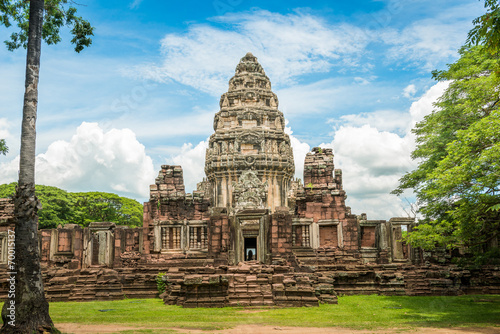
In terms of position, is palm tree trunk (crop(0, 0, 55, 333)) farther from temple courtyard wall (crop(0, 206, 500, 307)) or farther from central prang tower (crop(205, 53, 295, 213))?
central prang tower (crop(205, 53, 295, 213))

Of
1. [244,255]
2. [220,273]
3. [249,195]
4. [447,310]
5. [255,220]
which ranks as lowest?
[447,310]

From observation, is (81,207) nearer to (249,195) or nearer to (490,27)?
(249,195)

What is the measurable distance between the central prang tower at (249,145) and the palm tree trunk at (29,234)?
32.9 m

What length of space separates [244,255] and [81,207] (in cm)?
3051

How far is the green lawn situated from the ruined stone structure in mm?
1352

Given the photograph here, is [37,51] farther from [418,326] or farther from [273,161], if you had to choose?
[273,161]

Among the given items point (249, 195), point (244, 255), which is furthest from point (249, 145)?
point (244, 255)

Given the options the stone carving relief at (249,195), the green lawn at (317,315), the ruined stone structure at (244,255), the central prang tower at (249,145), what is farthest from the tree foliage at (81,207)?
the green lawn at (317,315)

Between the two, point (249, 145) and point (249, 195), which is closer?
point (249, 195)

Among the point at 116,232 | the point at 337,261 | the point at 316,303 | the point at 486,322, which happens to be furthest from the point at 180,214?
the point at 486,322

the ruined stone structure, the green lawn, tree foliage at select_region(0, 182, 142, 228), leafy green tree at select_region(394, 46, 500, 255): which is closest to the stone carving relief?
the ruined stone structure

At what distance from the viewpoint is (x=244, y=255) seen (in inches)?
968

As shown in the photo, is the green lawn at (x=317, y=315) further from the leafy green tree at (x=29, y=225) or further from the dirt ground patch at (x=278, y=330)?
the leafy green tree at (x=29, y=225)

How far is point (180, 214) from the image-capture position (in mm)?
28938
